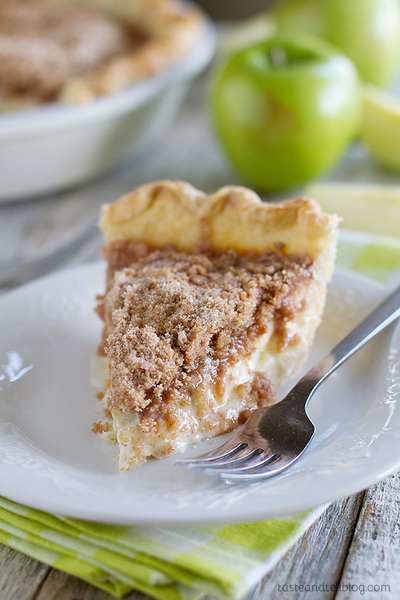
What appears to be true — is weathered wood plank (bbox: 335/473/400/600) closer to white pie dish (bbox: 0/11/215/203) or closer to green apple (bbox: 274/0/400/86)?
white pie dish (bbox: 0/11/215/203)

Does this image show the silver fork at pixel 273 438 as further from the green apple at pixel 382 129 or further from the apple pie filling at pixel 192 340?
the green apple at pixel 382 129

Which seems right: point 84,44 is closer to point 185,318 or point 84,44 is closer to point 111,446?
point 185,318

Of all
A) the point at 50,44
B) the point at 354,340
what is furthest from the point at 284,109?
the point at 354,340

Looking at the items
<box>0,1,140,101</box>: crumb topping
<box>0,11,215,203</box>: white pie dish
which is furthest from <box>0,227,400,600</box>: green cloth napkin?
<box>0,1,140,101</box>: crumb topping

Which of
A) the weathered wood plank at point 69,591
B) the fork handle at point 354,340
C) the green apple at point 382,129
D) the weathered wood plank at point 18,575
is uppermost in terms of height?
the fork handle at point 354,340

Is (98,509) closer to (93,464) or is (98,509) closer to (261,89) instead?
(93,464)

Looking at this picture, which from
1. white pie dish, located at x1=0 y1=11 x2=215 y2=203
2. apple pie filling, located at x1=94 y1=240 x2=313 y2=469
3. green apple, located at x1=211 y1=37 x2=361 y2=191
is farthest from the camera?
green apple, located at x1=211 y1=37 x2=361 y2=191

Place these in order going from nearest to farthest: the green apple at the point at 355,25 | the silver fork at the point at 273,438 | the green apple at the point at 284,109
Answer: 1. the silver fork at the point at 273,438
2. the green apple at the point at 284,109
3. the green apple at the point at 355,25

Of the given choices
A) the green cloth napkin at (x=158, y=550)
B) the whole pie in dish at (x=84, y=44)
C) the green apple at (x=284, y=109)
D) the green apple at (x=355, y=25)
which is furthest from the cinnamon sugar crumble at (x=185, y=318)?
the green apple at (x=355, y=25)
